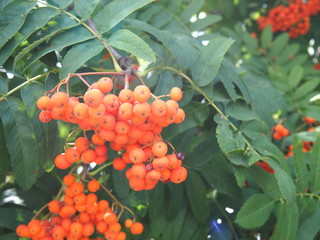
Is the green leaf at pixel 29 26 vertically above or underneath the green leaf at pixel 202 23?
above

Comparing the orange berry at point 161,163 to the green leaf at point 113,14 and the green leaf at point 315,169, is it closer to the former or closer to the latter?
the green leaf at point 113,14

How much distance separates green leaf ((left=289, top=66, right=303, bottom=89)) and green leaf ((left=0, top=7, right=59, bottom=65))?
1.87 metres

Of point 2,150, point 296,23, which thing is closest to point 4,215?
point 2,150

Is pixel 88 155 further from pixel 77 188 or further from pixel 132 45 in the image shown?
pixel 132 45

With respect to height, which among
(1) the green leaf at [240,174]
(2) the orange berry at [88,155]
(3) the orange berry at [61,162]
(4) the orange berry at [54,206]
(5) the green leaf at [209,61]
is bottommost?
(4) the orange berry at [54,206]

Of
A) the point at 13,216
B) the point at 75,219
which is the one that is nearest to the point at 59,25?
the point at 75,219

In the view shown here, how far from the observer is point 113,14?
5.64 ft

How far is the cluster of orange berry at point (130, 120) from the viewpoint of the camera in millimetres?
1327

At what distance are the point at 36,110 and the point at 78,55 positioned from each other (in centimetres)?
29

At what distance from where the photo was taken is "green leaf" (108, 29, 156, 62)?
4.88 feet

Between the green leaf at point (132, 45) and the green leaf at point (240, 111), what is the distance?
54cm

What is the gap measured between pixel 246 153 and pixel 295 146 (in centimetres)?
45

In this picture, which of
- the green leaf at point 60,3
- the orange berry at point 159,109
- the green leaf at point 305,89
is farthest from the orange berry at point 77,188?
the green leaf at point 305,89

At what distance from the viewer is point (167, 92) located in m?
1.71
